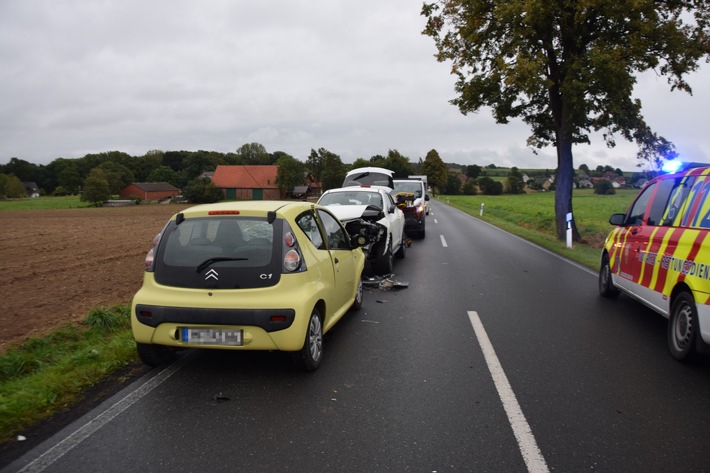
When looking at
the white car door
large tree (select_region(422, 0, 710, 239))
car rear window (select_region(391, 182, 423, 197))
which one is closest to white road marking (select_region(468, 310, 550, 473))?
the white car door

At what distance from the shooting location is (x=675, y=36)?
45.7 ft

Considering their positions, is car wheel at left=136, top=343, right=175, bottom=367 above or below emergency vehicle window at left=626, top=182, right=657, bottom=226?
below

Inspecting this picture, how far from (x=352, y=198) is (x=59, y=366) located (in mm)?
7070

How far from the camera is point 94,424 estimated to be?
3.51m

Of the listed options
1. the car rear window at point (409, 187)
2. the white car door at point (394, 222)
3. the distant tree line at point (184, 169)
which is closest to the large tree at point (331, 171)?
the distant tree line at point (184, 169)

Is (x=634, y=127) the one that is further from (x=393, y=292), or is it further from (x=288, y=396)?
(x=288, y=396)

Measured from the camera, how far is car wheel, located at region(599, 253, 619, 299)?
7.49m

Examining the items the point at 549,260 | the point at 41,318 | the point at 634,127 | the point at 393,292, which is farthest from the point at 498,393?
the point at 634,127

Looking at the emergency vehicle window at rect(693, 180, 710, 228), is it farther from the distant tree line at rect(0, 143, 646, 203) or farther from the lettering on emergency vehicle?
the distant tree line at rect(0, 143, 646, 203)

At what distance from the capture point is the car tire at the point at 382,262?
9148 millimetres

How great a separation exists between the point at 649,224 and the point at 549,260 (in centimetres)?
592

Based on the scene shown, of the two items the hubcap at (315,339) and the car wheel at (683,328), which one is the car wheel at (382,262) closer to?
the hubcap at (315,339)

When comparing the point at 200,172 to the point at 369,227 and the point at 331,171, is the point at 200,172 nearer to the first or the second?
the point at 331,171

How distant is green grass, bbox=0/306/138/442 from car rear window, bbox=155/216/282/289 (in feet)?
3.72
